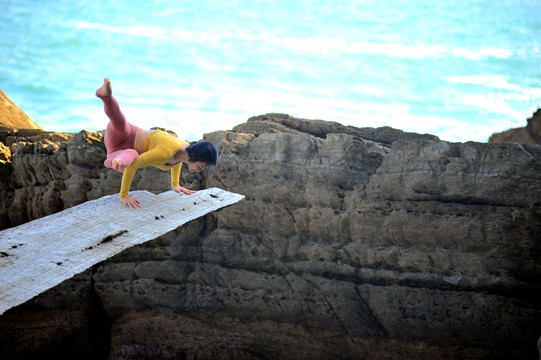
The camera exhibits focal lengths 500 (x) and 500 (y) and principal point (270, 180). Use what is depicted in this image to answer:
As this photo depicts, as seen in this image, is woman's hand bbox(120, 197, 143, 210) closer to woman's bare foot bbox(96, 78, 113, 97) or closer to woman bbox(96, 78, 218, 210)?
woman bbox(96, 78, 218, 210)

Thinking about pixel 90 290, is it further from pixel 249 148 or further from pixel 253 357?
pixel 249 148

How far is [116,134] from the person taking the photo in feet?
12.9

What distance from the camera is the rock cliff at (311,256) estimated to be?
613 centimetres

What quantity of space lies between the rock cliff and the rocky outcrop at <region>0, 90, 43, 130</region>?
145cm

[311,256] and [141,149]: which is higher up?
[141,149]

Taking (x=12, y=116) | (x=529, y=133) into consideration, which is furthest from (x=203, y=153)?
Answer: (x=529, y=133)

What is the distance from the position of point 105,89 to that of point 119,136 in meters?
0.51

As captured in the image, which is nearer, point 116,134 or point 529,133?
point 116,134

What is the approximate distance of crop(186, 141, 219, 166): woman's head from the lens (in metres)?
4.06

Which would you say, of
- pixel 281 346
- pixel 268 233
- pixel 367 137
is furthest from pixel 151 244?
pixel 367 137

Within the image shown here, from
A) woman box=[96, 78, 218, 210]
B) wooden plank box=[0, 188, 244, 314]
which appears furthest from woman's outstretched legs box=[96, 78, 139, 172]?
wooden plank box=[0, 188, 244, 314]

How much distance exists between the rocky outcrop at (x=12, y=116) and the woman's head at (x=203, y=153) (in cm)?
561

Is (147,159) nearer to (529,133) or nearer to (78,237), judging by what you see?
(78,237)

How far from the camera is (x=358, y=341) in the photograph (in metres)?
6.52
